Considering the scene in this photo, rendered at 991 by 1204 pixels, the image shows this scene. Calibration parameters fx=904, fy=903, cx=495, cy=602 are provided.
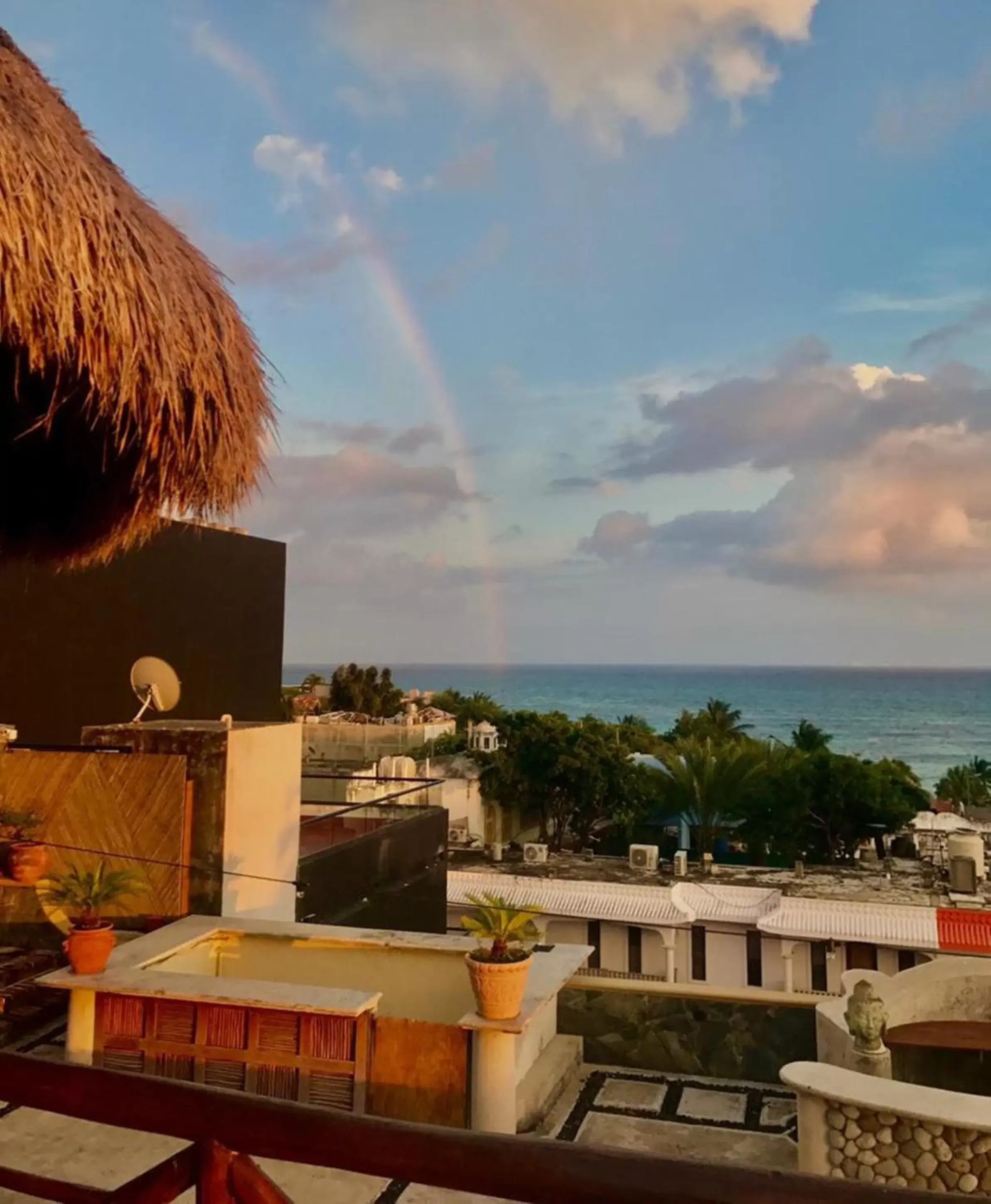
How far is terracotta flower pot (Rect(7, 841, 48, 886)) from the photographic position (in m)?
5.83

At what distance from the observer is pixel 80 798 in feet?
20.0

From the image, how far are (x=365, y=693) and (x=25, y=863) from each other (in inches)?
1985

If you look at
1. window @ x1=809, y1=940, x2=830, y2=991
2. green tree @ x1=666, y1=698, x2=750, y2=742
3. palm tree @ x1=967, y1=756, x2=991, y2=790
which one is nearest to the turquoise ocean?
palm tree @ x1=967, y1=756, x2=991, y2=790

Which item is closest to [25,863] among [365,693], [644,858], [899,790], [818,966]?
[818,966]

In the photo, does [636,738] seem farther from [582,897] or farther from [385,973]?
[385,973]

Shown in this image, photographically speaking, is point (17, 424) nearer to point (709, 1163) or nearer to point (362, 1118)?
point (362, 1118)

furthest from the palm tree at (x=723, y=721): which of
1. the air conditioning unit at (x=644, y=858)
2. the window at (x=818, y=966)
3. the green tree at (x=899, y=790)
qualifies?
the window at (x=818, y=966)

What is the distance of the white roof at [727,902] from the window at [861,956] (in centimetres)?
173

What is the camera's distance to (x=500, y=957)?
13.1 ft

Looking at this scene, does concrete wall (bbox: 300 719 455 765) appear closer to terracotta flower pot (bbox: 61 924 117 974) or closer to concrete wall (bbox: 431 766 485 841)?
concrete wall (bbox: 431 766 485 841)

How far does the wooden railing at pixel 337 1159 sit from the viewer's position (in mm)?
1255

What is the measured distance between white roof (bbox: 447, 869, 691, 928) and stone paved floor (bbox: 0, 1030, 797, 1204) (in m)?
12.8

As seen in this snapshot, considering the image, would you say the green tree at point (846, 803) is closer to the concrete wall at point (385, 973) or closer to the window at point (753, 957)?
the window at point (753, 957)

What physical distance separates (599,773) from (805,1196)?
31.1 meters
